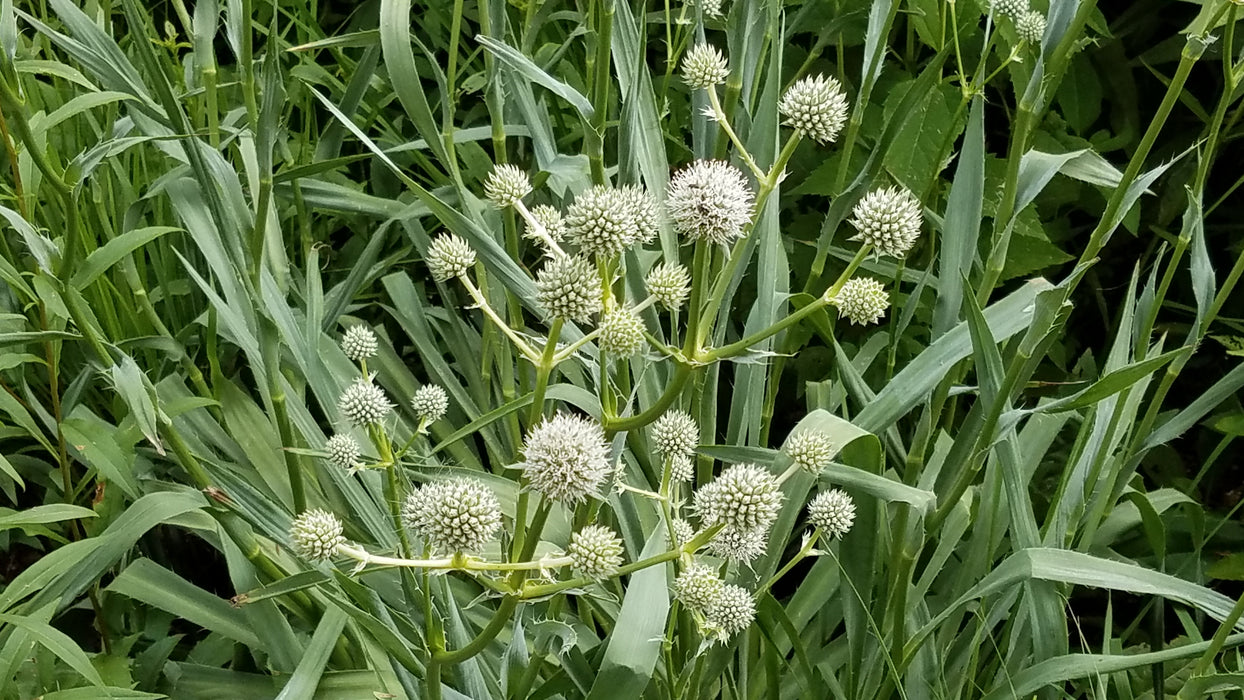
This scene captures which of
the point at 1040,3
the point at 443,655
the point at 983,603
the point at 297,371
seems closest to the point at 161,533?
the point at 297,371

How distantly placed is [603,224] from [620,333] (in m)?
0.07

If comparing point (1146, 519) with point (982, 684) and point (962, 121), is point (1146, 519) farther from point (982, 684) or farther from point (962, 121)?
point (962, 121)

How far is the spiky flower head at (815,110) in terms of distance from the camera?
742 millimetres

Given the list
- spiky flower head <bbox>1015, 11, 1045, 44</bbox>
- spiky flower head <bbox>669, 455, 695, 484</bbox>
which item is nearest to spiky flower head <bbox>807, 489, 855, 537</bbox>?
spiky flower head <bbox>669, 455, 695, 484</bbox>

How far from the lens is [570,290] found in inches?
25.4

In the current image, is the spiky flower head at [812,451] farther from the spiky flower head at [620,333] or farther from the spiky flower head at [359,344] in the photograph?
the spiky flower head at [359,344]

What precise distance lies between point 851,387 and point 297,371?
2.11 ft

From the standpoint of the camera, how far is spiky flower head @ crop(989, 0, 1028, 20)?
1.02 metres

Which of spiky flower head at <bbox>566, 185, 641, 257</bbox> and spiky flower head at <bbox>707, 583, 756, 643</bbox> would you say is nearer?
spiky flower head at <bbox>566, 185, 641, 257</bbox>

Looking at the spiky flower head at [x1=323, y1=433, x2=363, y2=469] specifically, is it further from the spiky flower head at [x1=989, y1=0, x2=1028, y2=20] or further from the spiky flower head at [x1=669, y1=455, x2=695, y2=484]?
the spiky flower head at [x1=989, y1=0, x2=1028, y2=20]

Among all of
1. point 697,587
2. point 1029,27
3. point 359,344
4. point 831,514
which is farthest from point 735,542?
point 1029,27

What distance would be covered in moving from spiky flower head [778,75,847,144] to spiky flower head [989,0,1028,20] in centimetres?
37

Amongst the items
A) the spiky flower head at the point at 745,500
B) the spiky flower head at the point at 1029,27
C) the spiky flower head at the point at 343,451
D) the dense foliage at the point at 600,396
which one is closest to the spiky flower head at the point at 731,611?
the dense foliage at the point at 600,396

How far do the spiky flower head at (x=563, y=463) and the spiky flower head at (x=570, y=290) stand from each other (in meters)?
0.08
